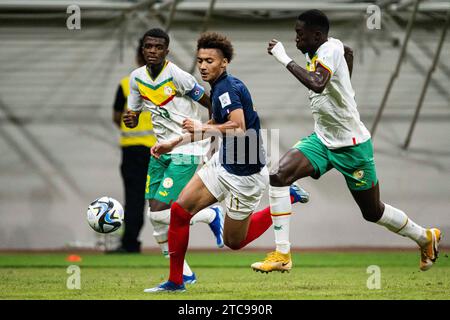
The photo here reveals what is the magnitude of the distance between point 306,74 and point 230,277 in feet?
8.08

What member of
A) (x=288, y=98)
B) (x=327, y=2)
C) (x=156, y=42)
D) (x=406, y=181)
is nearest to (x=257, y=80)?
(x=288, y=98)

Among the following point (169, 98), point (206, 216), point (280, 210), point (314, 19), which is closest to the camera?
point (314, 19)

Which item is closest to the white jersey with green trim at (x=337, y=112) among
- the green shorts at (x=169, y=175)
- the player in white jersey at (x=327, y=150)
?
the player in white jersey at (x=327, y=150)

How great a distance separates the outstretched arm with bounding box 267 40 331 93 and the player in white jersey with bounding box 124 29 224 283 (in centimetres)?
134

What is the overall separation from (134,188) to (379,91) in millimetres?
3952

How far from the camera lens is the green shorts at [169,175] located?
24.9ft

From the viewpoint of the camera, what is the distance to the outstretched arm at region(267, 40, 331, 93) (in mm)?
6395

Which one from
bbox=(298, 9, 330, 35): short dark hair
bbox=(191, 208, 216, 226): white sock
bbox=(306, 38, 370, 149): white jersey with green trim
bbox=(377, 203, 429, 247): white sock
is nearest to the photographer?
bbox=(298, 9, 330, 35): short dark hair

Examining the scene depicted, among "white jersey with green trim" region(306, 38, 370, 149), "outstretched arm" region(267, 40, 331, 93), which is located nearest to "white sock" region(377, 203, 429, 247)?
"white jersey with green trim" region(306, 38, 370, 149)

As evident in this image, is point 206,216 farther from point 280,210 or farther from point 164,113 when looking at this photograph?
point 280,210

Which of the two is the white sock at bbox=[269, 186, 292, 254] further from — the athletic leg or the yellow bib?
the yellow bib

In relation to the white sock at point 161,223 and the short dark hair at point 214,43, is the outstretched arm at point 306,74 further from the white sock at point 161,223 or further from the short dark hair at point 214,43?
the white sock at point 161,223

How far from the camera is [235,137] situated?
6.42m

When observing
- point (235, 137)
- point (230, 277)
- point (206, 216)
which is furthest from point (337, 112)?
point (230, 277)
